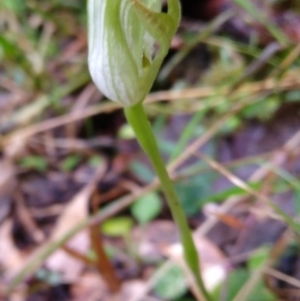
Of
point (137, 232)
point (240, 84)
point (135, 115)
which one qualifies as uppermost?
point (135, 115)

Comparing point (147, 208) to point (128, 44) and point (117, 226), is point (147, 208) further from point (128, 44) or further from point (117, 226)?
point (128, 44)

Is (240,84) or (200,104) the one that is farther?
(200,104)

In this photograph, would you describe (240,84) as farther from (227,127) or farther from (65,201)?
(65,201)

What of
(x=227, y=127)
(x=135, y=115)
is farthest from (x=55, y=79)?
(x=135, y=115)

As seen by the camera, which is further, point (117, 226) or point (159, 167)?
point (117, 226)

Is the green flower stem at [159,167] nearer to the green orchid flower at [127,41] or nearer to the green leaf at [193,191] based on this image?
the green orchid flower at [127,41]

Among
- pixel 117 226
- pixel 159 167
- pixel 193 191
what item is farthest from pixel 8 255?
pixel 159 167

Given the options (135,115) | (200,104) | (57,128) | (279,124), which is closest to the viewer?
(135,115)

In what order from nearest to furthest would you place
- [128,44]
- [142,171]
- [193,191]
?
[128,44]
[193,191]
[142,171]
